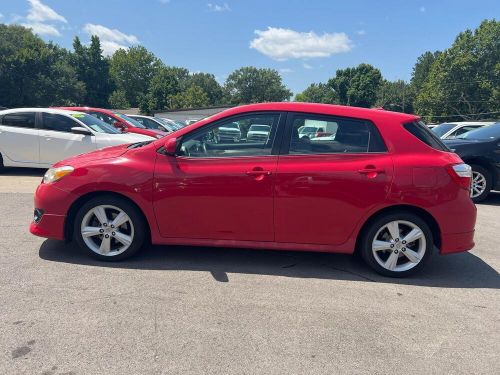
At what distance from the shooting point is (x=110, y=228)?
4.23 m

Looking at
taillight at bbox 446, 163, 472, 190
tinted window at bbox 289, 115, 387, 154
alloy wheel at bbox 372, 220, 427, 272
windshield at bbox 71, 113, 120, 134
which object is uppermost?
windshield at bbox 71, 113, 120, 134

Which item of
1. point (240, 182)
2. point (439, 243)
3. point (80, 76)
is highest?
point (80, 76)

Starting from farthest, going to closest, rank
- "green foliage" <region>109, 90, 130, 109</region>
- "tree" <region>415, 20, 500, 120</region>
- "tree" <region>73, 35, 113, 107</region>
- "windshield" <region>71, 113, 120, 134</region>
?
1. "green foliage" <region>109, 90, 130, 109</region>
2. "tree" <region>73, 35, 113, 107</region>
3. "tree" <region>415, 20, 500, 120</region>
4. "windshield" <region>71, 113, 120, 134</region>

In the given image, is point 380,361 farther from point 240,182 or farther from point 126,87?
point 126,87

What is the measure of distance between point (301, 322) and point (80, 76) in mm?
85734

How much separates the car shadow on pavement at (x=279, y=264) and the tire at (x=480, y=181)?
3630mm

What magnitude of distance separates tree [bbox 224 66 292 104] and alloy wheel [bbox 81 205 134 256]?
11126 centimetres

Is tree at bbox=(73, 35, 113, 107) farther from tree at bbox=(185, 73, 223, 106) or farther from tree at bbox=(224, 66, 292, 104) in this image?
tree at bbox=(224, 66, 292, 104)

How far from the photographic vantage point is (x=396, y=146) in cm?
402

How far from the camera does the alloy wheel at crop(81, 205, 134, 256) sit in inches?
166

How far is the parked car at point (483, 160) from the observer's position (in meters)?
7.82

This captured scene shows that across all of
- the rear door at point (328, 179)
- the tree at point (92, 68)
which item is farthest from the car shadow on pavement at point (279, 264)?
the tree at point (92, 68)

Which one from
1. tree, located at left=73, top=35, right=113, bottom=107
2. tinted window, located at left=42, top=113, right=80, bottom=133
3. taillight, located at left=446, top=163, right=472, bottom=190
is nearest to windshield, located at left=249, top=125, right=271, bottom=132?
Answer: taillight, located at left=446, top=163, right=472, bottom=190

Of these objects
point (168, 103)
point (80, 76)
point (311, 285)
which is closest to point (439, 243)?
point (311, 285)
